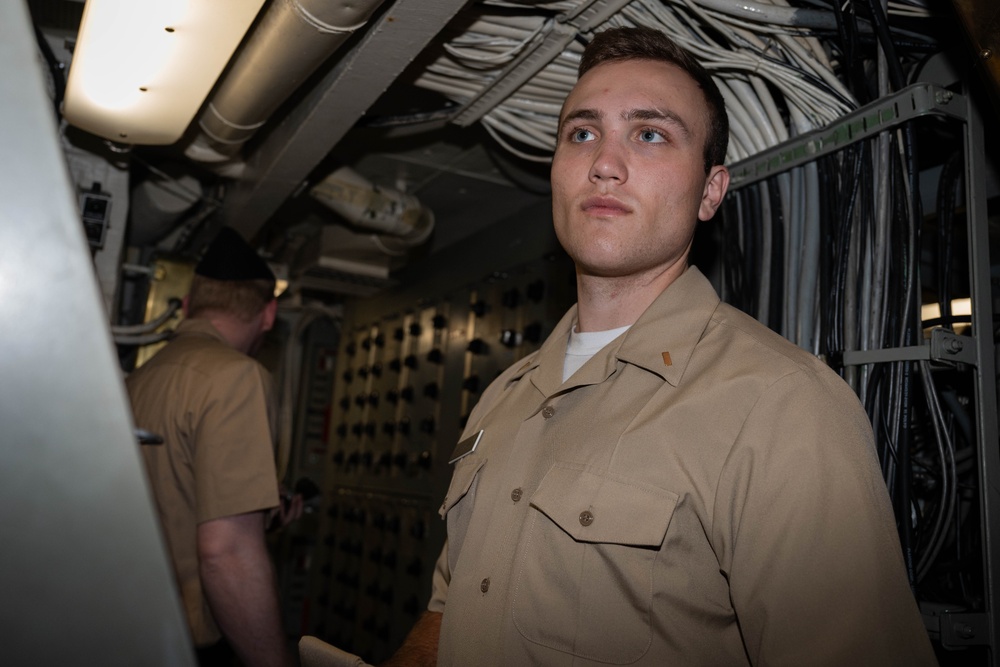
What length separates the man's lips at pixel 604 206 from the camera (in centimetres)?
157

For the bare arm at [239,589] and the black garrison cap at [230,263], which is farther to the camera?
the black garrison cap at [230,263]

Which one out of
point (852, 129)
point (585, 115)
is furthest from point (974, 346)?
point (585, 115)

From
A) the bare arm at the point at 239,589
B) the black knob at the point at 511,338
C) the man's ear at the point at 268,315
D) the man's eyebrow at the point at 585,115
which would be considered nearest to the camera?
the man's eyebrow at the point at 585,115

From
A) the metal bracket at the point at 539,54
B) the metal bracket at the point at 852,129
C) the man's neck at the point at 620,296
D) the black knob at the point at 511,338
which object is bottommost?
the man's neck at the point at 620,296

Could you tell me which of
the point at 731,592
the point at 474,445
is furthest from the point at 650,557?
the point at 474,445

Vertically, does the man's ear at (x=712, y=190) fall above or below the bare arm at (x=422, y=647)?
above

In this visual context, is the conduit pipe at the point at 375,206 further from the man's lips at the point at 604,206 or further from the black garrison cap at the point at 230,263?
the man's lips at the point at 604,206

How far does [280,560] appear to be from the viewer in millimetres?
5887

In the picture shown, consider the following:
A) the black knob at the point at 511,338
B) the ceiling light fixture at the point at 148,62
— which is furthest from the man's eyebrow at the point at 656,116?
the black knob at the point at 511,338

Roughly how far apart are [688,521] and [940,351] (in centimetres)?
83

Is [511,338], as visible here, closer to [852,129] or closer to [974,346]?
[852,129]

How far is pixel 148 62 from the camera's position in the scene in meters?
2.09

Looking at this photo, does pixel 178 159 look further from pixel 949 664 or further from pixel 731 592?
pixel 949 664

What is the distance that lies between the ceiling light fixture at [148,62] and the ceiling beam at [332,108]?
1.09 ft
